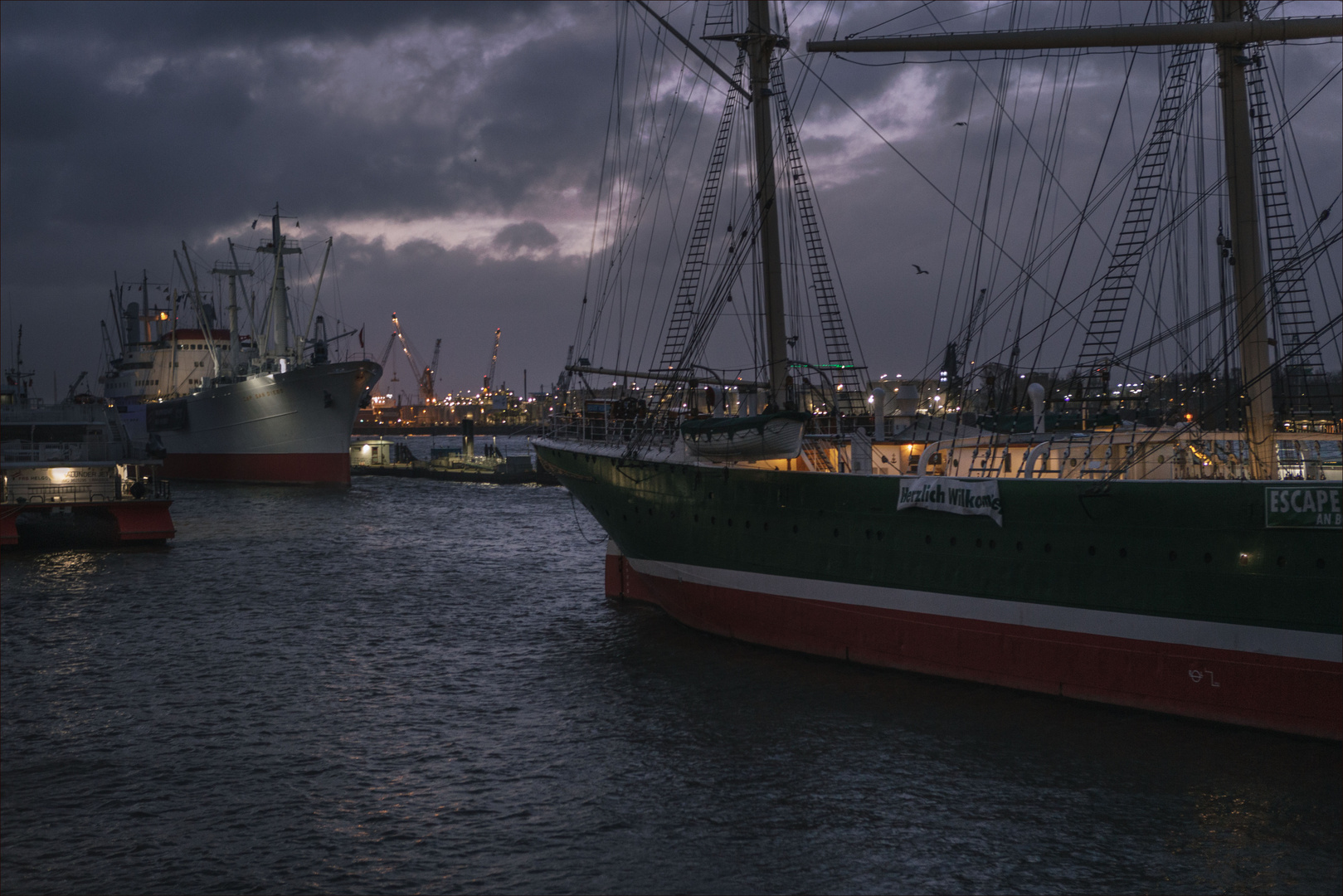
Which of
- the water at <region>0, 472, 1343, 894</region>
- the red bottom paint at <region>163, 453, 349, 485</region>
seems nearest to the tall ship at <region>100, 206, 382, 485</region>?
the red bottom paint at <region>163, 453, 349, 485</region>

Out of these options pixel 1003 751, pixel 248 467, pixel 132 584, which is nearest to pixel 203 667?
pixel 132 584

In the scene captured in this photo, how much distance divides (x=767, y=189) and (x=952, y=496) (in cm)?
930

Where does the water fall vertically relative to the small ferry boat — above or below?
below

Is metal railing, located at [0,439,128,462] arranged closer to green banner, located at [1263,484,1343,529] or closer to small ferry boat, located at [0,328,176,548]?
small ferry boat, located at [0,328,176,548]

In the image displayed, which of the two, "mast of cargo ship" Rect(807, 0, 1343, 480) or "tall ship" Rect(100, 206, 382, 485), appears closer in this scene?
"mast of cargo ship" Rect(807, 0, 1343, 480)

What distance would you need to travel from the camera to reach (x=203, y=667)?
69.3 feet

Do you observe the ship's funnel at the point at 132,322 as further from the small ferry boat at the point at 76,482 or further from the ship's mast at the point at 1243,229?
the ship's mast at the point at 1243,229

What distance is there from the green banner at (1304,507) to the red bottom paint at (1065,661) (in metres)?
1.89

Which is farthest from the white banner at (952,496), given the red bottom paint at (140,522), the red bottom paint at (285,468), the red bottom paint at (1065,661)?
the red bottom paint at (285,468)

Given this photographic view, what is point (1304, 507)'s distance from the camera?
13.4 meters

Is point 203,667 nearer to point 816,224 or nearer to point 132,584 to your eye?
point 132,584

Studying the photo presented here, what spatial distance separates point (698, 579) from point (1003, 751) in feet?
28.2

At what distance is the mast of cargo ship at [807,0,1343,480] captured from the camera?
1589 centimetres

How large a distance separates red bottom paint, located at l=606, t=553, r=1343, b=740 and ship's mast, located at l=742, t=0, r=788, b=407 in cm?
513
